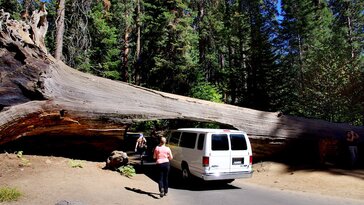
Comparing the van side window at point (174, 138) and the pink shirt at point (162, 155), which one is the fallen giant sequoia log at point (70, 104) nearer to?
the van side window at point (174, 138)

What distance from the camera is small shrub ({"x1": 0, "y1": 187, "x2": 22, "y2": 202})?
7.76 m

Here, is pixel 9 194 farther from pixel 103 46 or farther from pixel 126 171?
Result: pixel 103 46

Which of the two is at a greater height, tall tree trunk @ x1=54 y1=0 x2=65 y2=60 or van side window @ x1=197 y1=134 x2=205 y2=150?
tall tree trunk @ x1=54 y1=0 x2=65 y2=60

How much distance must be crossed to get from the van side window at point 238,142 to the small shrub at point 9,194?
6.84m

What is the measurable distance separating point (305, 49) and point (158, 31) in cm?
1864

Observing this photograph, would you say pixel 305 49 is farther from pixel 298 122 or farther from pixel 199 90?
pixel 298 122

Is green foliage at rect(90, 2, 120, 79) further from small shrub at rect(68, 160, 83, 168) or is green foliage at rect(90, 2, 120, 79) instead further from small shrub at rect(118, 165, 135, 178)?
small shrub at rect(118, 165, 135, 178)

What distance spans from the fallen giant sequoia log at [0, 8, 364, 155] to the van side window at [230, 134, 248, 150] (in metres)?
3.04

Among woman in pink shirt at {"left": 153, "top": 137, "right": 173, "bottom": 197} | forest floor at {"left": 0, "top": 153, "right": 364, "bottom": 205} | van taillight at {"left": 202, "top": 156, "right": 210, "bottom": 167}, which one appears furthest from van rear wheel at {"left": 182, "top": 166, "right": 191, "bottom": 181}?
woman in pink shirt at {"left": 153, "top": 137, "right": 173, "bottom": 197}

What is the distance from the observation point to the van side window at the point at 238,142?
11.6 meters

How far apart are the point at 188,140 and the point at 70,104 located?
462 cm

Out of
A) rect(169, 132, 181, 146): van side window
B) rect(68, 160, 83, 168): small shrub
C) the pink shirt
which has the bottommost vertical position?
rect(68, 160, 83, 168): small shrub

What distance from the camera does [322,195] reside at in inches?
427

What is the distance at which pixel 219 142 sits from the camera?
11.4 meters
